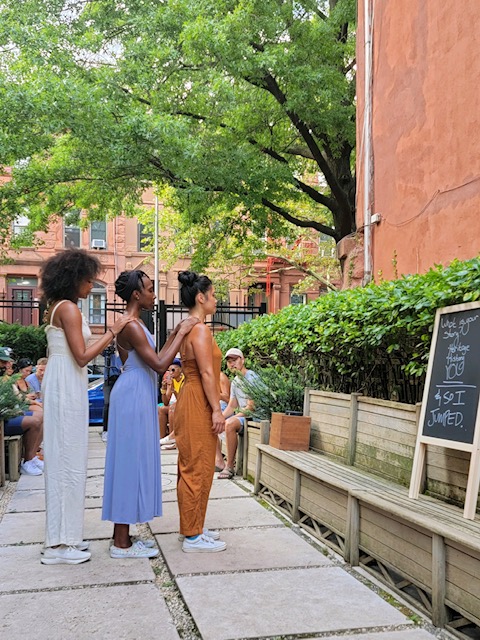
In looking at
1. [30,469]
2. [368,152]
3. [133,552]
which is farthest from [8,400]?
[368,152]

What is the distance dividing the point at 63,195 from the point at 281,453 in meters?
12.6

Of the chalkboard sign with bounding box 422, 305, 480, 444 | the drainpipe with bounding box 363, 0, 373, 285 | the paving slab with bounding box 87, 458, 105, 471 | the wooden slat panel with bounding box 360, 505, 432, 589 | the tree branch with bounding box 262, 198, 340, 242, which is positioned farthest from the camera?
the tree branch with bounding box 262, 198, 340, 242

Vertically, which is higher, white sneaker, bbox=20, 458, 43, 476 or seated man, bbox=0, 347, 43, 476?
seated man, bbox=0, 347, 43, 476

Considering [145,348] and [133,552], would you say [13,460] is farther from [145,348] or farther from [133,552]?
[145,348]

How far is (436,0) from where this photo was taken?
854 centimetres

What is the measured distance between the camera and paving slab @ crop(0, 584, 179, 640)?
3.32 meters

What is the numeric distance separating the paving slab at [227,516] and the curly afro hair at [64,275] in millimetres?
2032

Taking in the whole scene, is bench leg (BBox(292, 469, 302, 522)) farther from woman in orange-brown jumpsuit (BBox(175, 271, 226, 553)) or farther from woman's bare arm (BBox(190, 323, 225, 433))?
woman's bare arm (BBox(190, 323, 225, 433))

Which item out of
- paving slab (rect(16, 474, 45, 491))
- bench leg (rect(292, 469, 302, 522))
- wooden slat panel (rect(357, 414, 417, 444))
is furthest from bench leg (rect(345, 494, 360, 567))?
paving slab (rect(16, 474, 45, 491))

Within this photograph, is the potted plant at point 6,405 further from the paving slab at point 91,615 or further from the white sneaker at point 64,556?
the paving slab at point 91,615

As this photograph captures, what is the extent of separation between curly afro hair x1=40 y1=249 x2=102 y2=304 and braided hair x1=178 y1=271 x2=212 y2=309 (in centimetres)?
71

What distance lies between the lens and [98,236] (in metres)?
37.6

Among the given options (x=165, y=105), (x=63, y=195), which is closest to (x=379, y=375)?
(x=165, y=105)

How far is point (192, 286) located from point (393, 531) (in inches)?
87.4
